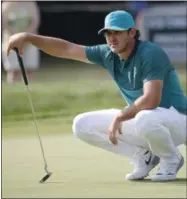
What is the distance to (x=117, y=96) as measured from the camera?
1204 cm

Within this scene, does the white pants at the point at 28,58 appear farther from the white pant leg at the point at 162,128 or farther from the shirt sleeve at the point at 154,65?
the shirt sleeve at the point at 154,65

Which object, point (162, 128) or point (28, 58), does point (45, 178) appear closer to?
point (162, 128)

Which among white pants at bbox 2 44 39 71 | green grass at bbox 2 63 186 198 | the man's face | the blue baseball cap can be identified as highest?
the blue baseball cap

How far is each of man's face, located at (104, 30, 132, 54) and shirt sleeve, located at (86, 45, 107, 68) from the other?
199 mm

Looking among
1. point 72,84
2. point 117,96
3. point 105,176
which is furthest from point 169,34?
point 105,176

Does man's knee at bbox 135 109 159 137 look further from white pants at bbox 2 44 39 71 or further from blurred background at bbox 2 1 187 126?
white pants at bbox 2 44 39 71

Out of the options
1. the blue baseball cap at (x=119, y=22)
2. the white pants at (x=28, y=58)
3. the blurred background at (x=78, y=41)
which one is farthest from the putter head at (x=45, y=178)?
the white pants at (x=28, y=58)

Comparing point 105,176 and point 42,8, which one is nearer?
point 105,176

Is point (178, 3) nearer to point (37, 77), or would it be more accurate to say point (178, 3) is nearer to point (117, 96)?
point (37, 77)

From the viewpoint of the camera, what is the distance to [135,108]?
243 inches

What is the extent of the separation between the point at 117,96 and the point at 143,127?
587 centimetres

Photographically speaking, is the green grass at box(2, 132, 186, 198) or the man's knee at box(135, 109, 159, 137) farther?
the man's knee at box(135, 109, 159, 137)

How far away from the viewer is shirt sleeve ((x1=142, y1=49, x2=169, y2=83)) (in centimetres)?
612

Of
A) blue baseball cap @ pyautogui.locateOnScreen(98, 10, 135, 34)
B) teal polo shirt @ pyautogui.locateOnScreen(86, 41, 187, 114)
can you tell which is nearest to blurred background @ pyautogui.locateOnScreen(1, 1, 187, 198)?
teal polo shirt @ pyautogui.locateOnScreen(86, 41, 187, 114)
